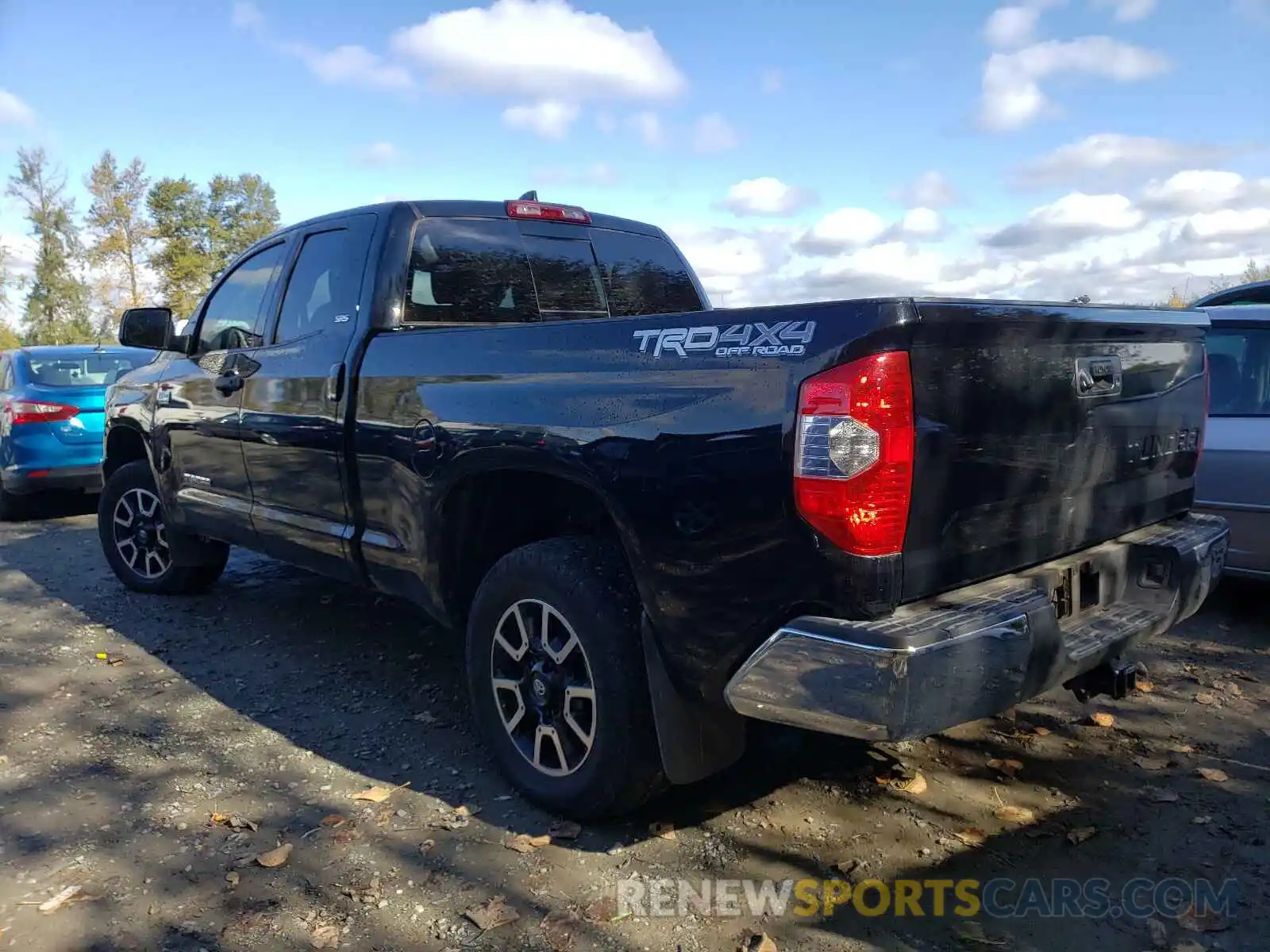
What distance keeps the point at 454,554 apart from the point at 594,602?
2.54 feet

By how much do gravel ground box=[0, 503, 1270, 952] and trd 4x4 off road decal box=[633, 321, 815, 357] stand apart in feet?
3.94

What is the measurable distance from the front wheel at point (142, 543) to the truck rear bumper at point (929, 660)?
4424mm

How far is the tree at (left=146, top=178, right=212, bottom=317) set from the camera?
162ft

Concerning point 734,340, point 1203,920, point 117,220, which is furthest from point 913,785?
point 117,220

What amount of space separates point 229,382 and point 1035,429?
3.74m

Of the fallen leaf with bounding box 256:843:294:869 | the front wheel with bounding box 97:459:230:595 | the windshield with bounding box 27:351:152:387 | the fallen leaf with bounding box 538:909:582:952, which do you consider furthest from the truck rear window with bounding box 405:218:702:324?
the windshield with bounding box 27:351:152:387

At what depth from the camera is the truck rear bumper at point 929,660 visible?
2209 mm

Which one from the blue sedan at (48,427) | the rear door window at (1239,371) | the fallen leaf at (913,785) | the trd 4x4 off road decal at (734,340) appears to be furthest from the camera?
the blue sedan at (48,427)

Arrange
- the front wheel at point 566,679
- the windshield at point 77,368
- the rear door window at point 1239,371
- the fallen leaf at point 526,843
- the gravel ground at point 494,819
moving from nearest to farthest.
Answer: the gravel ground at point 494,819 < the front wheel at point 566,679 < the fallen leaf at point 526,843 < the rear door window at point 1239,371 < the windshield at point 77,368

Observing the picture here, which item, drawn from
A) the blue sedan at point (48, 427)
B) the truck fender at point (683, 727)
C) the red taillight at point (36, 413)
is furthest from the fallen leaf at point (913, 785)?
the red taillight at point (36, 413)

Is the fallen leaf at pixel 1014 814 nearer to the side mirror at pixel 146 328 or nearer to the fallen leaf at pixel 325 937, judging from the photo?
the fallen leaf at pixel 325 937

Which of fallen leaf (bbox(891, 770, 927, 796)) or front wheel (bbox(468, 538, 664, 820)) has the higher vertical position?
front wheel (bbox(468, 538, 664, 820))

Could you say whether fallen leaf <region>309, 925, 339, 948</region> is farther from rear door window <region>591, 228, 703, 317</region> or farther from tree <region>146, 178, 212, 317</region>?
tree <region>146, 178, 212, 317</region>

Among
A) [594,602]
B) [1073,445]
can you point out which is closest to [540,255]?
[594,602]
